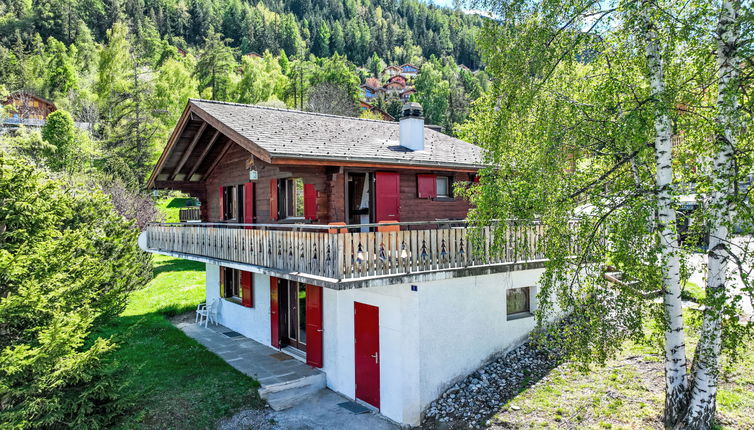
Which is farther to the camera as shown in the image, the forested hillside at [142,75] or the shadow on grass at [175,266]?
the forested hillside at [142,75]

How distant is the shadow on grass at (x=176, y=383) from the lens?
10.4 metres

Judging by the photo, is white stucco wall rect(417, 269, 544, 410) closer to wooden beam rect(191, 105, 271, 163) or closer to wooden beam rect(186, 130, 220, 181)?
wooden beam rect(191, 105, 271, 163)

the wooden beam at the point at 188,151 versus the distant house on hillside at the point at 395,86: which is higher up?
the distant house on hillside at the point at 395,86

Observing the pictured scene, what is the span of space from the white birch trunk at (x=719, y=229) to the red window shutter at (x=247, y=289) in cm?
1292

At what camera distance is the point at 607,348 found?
8.46 meters

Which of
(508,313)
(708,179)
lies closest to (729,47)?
(708,179)

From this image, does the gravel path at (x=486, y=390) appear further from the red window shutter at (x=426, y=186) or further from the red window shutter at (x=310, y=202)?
the red window shutter at (x=310, y=202)

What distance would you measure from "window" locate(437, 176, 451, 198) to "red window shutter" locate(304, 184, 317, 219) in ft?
13.4

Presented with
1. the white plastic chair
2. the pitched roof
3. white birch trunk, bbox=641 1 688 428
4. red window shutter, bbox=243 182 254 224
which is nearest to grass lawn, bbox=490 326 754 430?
white birch trunk, bbox=641 1 688 428

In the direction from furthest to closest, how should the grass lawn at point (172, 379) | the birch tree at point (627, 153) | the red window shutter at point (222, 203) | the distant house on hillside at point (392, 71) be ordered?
the distant house on hillside at point (392, 71), the red window shutter at point (222, 203), the grass lawn at point (172, 379), the birch tree at point (627, 153)

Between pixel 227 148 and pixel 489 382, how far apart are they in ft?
38.9

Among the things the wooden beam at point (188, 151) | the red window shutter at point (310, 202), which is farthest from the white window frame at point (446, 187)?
the wooden beam at point (188, 151)

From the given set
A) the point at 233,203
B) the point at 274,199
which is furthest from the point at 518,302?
the point at 233,203

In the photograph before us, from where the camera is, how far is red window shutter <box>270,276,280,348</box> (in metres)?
15.5
